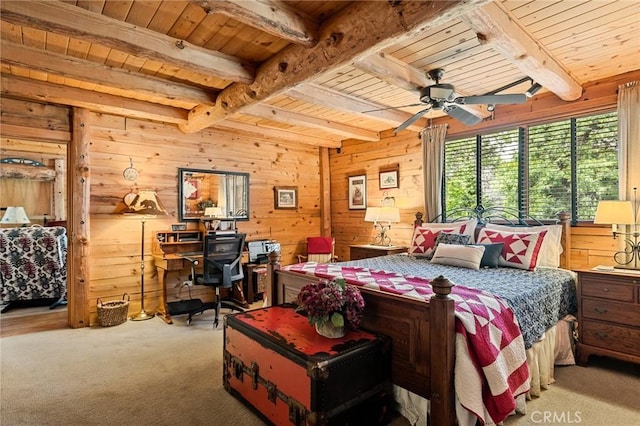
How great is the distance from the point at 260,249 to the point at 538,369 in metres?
3.67

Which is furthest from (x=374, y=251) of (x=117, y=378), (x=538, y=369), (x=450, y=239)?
(x=117, y=378)

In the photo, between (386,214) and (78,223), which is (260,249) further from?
(78,223)

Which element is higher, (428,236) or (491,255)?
(428,236)

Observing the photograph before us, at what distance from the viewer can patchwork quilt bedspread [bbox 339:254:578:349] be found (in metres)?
2.36

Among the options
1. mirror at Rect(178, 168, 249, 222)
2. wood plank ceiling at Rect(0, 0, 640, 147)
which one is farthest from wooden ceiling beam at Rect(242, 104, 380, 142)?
mirror at Rect(178, 168, 249, 222)

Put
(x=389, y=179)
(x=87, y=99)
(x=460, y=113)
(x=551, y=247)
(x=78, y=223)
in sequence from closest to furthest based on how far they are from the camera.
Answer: (x=460, y=113), (x=551, y=247), (x=87, y=99), (x=78, y=223), (x=389, y=179)

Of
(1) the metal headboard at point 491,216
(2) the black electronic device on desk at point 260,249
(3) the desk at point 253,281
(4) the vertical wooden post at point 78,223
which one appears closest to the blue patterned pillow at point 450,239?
(1) the metal headboard at point 491,216

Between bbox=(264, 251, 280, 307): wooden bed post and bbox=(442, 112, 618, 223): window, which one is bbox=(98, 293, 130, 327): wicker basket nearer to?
bbox=(264, 251, 280, 307): wooden bed post

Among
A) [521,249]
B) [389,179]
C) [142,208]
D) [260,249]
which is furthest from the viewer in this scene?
[389,179]

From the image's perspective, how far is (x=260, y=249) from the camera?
17.0 ft

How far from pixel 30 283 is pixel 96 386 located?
320 cm

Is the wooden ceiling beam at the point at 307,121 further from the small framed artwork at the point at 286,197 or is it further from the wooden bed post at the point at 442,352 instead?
the wooden bed post at the point at 442,352

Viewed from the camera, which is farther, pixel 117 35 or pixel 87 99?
pixel 87 99

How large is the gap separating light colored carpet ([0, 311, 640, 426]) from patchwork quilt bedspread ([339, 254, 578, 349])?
1.48 ft
